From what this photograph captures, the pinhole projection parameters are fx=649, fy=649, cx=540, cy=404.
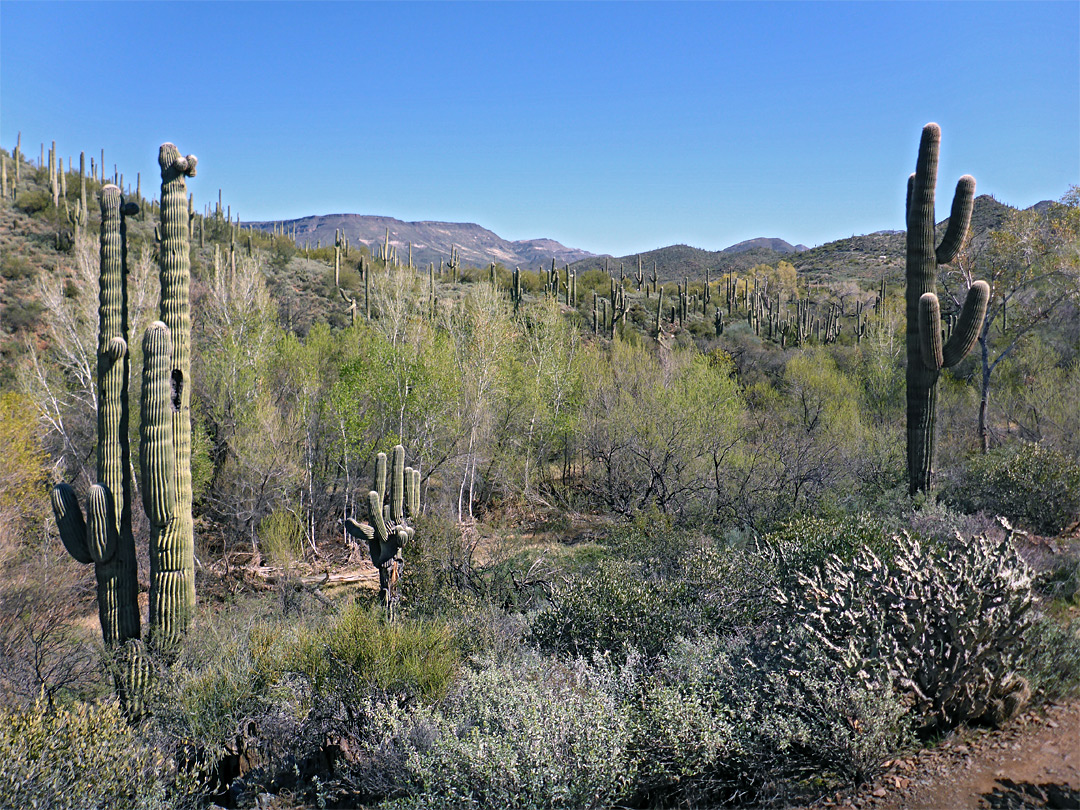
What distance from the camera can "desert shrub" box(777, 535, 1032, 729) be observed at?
188 inches

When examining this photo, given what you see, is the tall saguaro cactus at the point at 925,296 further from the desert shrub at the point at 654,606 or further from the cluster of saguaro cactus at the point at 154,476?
the cluster of saguaro cactus at the point at 154,476

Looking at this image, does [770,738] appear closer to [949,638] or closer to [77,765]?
[949,638]

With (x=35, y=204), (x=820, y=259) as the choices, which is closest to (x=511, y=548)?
(x=35, y=204)

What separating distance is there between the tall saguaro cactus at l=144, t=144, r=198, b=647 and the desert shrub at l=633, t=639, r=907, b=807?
17.4 feet

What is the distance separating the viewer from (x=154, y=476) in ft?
23.5

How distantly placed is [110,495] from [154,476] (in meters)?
0.64

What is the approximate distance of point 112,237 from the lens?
7.79 meters

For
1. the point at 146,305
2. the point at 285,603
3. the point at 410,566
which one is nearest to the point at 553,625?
the point at 410,566

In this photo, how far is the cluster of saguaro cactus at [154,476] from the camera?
7.16 metres

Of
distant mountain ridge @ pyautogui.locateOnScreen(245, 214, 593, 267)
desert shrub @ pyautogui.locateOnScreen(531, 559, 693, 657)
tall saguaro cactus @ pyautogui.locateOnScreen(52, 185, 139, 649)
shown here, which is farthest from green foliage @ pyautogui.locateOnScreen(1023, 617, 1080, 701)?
distant mountain ridge @ pyautogui.locateOnScreen(245, 214, 593, 267)

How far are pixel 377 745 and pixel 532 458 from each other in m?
15.5

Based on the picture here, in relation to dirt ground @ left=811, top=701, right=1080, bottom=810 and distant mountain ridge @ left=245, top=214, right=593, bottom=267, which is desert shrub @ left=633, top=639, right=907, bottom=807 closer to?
dirt ground @ left=811, top=701, right=1080, bottom=810

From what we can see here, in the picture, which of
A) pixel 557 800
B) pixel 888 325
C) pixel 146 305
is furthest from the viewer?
pixel 888 325

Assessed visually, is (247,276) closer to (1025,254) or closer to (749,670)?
(749,670)
